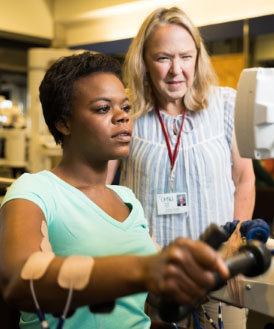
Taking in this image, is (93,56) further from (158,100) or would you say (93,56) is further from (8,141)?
(8,141)

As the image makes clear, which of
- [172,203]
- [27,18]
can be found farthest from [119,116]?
[27,18]

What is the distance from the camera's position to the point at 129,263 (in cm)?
87

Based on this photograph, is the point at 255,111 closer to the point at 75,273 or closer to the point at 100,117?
the point at 100,117

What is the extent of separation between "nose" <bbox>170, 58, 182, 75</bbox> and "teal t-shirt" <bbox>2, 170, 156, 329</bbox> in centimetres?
89

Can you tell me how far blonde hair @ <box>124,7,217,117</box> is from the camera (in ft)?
7.13

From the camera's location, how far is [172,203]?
6.77 ft

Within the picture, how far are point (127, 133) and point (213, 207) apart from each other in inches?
32.8

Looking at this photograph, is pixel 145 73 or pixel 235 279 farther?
pixel 145 73

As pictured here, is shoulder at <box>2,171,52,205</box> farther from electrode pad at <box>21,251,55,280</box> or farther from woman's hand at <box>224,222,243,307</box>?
woman's hand at <box>224,222,243,307</box>

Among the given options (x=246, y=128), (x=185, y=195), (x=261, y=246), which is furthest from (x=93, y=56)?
(x=185, y=195)

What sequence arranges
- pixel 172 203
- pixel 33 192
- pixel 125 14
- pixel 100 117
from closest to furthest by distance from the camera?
pixel 33 192, pixel 100 117, pixel 172 203, pixel 125 14

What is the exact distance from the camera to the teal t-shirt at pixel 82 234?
1.23 metres

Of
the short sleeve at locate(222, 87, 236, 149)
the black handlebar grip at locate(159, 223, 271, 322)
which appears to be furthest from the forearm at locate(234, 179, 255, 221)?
the black handlebar grip at locate(159, 223, 271, 322)

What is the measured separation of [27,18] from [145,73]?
5.42 m
